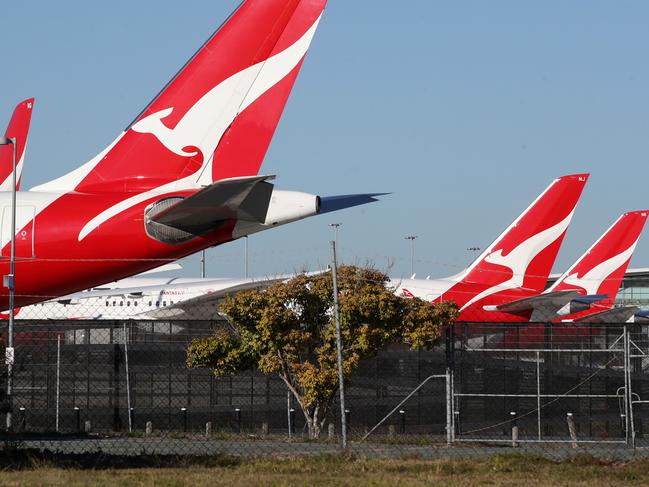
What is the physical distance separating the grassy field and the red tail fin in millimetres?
4760

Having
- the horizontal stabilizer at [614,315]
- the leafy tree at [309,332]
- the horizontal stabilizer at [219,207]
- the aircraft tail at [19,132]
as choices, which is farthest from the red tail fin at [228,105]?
the horizontal stabilizer at [614,315]

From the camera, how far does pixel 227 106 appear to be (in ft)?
49.8

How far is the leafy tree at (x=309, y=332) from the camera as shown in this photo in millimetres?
18516

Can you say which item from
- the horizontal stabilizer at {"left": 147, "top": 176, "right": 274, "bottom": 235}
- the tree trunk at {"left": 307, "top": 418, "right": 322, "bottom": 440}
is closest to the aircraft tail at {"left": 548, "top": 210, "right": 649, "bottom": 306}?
the tree trunk at {"left": 307, "top": 418, "right": 322, "bottom": 440}

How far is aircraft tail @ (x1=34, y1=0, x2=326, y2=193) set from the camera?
15117 millimetres

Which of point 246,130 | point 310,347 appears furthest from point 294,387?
point 246,130

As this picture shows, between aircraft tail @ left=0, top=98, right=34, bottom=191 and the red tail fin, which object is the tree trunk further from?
aircraft tail @ left=0, top=98, right=34, bottom=191

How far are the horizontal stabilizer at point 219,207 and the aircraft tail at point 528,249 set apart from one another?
2296 centimetres

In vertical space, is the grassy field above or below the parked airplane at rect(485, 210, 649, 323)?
below

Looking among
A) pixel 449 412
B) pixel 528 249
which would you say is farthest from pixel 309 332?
Answer: pixel 528 249

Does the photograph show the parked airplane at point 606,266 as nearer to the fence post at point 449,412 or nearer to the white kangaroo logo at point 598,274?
the white kangaroo logo at point 598,274

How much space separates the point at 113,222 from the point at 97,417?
23.5ft

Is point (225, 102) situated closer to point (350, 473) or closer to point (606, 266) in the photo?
point (350, 473)

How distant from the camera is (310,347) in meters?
19.1
